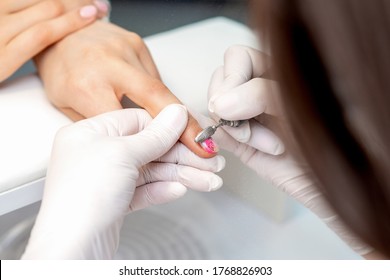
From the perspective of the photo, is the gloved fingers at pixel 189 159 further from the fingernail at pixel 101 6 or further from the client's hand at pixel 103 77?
the fingernail at pixel 101 6

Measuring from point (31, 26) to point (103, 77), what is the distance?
23cm

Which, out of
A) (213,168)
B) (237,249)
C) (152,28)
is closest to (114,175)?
(213,168)

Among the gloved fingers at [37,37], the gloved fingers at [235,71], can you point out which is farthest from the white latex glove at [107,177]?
the gloved fingers at [37,37]

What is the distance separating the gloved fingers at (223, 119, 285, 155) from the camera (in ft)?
2.82

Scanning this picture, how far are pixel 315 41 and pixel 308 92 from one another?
0.18ft

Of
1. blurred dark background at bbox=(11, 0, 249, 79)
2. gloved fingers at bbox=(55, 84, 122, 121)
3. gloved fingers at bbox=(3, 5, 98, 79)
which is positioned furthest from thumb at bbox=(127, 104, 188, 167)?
blurred dark background at bbox=(11, 0, 249, 79)

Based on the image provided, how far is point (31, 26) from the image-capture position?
0.99 meters

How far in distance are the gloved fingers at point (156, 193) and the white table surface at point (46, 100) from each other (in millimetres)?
158

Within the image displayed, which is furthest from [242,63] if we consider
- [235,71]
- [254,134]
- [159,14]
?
[159,14]

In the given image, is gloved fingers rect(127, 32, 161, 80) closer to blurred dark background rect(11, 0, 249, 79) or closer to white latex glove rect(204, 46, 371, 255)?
white latex glove rect(204, 46, 371, 255)

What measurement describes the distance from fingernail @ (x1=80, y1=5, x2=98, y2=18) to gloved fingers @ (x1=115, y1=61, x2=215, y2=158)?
0.72ft

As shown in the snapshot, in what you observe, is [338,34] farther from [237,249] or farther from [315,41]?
[237,249]

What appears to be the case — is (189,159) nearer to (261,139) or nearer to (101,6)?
(261,139)

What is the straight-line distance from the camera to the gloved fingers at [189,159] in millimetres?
812
